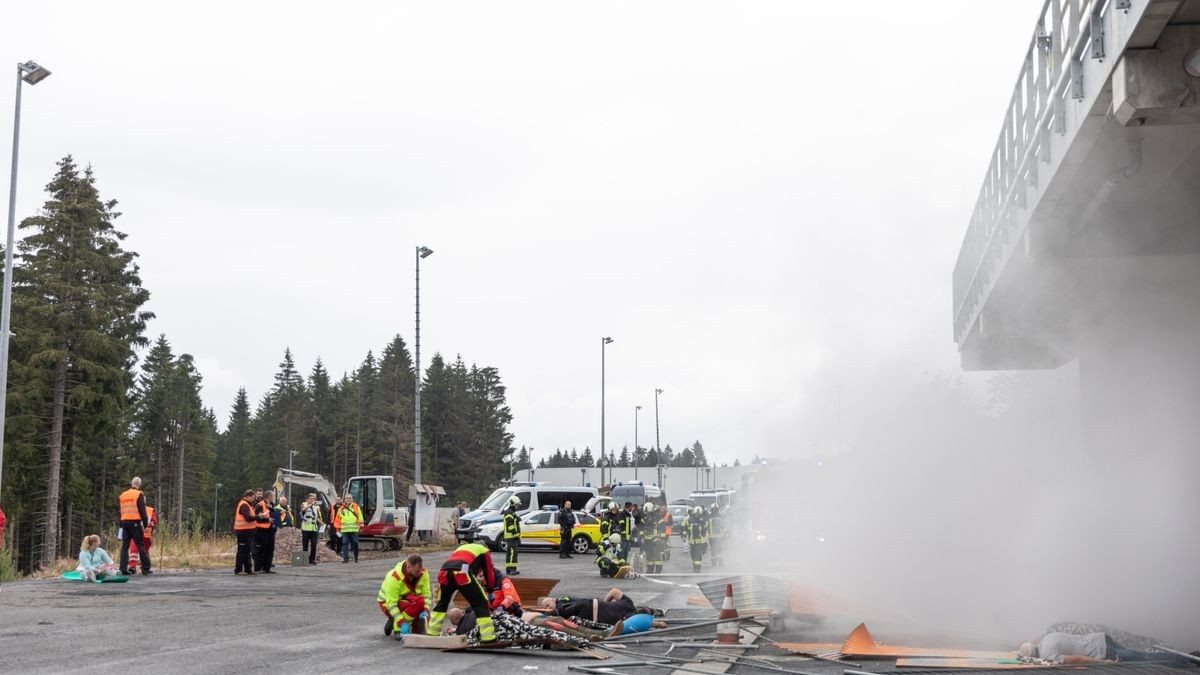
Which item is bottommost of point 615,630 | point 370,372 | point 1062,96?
point 615,630

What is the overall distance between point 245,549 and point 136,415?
203 ft

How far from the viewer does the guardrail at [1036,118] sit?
9.21 metres

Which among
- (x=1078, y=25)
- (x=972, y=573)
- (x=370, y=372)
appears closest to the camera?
(x=1078, y=25)

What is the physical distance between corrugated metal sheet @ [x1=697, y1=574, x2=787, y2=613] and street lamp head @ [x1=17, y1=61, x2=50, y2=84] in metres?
18.1

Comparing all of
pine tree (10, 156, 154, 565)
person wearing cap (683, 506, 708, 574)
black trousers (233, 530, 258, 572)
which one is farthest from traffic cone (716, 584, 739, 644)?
pine tree (10, 156, 154, 565)

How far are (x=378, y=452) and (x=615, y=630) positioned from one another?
329 feet

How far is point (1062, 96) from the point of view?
1047 centimetres

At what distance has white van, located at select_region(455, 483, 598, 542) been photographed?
34531 mm

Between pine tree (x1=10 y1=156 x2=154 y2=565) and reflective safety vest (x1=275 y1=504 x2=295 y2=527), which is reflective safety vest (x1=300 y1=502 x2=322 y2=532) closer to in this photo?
reflective safety vest (x1=275 y1=504 x2=295 y2=527)

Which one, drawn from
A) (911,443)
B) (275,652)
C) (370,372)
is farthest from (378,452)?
(275,652)

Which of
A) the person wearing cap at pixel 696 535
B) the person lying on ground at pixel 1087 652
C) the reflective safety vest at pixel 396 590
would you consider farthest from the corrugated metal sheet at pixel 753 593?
the person wearing cap at pixel 696 535

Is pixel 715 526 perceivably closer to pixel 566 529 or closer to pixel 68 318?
pixel 566 529

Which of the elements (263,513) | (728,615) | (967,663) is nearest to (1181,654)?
(967,663)

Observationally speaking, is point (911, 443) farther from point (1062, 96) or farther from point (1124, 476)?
point (1062, 96)
